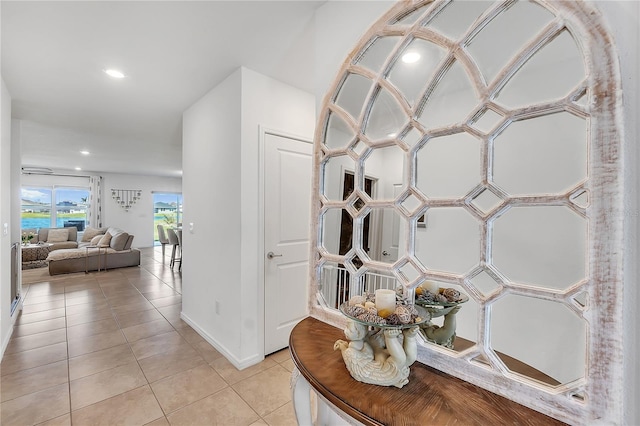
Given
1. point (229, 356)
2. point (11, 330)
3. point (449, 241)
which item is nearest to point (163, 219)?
point (11, 330)

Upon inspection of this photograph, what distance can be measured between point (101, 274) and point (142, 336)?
367cm

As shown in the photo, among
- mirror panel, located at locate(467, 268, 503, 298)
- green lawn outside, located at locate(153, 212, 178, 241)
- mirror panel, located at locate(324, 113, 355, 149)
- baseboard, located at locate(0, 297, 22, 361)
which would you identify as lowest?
baseboard, located at locate(0, 297, 22, 361)

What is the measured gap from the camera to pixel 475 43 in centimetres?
88

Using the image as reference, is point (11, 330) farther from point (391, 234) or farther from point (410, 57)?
point (410, 57)

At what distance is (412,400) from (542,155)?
2.58ft

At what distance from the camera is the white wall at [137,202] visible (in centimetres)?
816

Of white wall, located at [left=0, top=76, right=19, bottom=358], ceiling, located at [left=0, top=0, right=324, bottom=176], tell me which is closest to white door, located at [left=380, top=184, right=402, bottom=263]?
ceiling, located at [left=0, top=0, right=324, bottom=176]

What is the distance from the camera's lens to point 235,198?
231cm

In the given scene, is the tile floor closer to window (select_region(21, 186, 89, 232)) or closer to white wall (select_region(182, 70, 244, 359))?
white wall (select_region(182, 70, 244, 359))

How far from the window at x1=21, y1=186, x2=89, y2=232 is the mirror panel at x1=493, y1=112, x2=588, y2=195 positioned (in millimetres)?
10883

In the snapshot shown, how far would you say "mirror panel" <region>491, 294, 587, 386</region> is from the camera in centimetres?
71

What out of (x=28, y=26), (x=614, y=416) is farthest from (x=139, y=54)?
(x=614, y=416)

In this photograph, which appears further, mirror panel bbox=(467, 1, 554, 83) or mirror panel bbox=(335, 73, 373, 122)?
mirror panel bbox=(335, 73, 373, 122)

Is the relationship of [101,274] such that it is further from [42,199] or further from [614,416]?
[614,416]
